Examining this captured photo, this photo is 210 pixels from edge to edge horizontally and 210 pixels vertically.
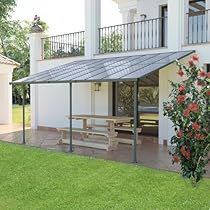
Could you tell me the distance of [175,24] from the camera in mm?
14633

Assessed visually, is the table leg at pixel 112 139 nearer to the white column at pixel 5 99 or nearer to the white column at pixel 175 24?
the white column at pixel 175 24

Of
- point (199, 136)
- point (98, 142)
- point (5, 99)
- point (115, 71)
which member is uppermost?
point (115, 71)

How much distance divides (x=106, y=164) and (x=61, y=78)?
4611 millimetres

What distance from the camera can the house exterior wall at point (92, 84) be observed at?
1455cm

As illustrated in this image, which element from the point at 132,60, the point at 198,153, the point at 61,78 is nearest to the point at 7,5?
the point at 61,78

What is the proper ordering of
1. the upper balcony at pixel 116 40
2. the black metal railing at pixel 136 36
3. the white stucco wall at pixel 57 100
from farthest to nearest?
1. the white stucco wall at pixel 57 100
2. the upper balcony at pixel 116 40
3. the black metal railing at pixel 136 36

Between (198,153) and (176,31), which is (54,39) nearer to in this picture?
(176,31)

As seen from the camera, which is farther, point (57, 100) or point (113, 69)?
point (57, 100)

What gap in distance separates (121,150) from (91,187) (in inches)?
191

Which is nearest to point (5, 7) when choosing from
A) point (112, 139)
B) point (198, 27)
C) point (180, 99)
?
point (112, 139)

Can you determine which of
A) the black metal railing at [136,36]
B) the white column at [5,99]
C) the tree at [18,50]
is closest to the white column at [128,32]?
the black metal railing at [136,36]

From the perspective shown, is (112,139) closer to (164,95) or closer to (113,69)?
(113,69)

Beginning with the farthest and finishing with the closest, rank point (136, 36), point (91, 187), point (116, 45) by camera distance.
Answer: point (136, 36), point (116, 45), point (91, 187)

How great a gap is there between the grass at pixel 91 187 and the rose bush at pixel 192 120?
1.20m
